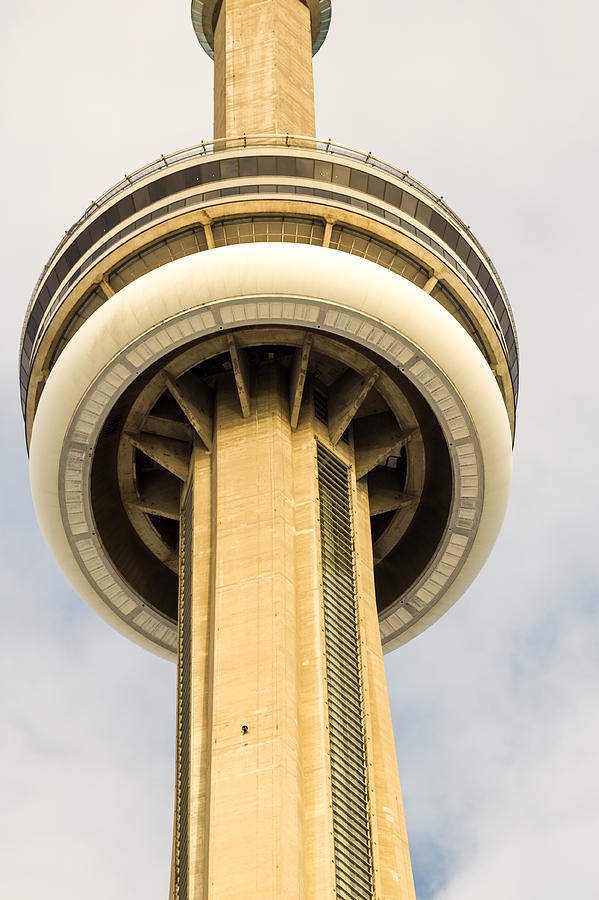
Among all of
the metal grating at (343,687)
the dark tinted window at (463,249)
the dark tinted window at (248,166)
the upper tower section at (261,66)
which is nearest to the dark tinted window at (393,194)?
the dark tinted window at (463,249)

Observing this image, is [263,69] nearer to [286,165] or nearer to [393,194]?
[286,165]

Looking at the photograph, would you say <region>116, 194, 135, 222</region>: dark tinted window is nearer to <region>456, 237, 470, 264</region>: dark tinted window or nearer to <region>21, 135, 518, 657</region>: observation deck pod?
<region>21, 135, 518, 657</region>: observation deck pod

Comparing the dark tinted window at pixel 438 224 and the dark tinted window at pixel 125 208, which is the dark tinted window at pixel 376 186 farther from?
the dark tinted window at pixel 125 208

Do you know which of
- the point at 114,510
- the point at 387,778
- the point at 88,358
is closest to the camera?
the point at 387,778

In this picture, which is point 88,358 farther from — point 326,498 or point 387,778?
point 387,778

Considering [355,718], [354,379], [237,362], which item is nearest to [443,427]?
[354,379]

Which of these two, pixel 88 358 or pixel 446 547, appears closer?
pixel 88 358

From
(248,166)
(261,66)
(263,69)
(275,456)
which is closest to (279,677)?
(275,456)
